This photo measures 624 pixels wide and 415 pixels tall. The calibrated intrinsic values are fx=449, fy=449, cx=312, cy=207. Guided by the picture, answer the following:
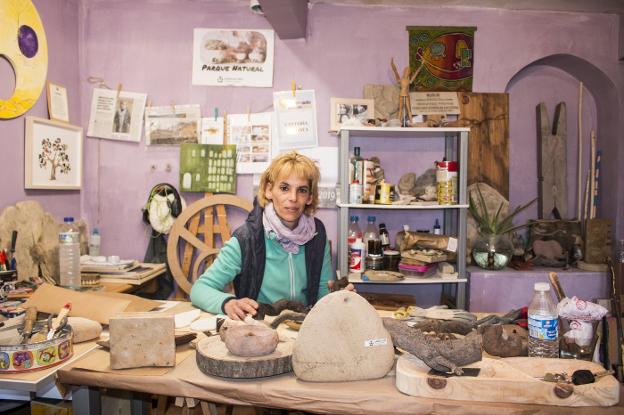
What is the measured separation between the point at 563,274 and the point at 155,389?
9.25ft

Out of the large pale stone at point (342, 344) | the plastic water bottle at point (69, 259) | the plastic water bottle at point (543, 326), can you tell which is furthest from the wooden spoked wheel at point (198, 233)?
the plastic water bottle at point (543, 326)

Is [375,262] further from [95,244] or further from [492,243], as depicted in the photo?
[95,244]

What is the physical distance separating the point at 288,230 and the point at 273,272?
229mm

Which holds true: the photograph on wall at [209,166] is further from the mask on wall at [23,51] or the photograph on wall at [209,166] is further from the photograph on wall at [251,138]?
the mask on wall at [23,51]

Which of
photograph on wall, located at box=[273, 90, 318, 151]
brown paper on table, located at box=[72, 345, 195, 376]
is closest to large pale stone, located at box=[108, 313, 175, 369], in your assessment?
brown paper on table, located at box=[72, 345, 195, 376]

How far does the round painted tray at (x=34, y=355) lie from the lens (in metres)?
1.25

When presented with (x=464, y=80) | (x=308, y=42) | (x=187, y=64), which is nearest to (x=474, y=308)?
(x=464, y=80)

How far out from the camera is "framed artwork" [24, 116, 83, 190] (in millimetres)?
2701

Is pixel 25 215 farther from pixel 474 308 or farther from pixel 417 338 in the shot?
pixel 474 308

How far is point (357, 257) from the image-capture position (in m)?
2.97

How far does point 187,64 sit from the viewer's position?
333cm

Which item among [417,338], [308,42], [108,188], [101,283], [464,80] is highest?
[308,42]

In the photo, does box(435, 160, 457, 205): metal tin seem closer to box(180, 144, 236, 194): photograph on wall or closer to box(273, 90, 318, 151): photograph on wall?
box(273, 90, 318, 151): photograph on wall

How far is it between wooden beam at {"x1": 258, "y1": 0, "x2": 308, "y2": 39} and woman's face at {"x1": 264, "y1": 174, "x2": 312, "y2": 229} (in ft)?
4.07
